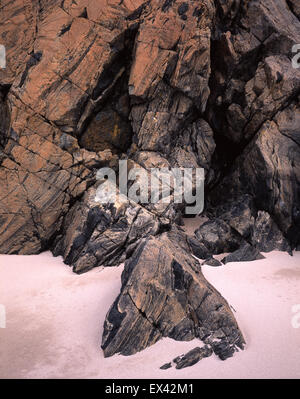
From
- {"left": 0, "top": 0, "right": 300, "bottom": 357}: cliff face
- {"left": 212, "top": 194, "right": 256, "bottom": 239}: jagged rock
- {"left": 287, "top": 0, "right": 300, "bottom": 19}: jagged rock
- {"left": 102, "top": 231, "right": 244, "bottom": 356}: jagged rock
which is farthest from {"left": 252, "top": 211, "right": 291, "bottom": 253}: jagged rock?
{"left": 287, "top": 0, "right": 300, "bottom": 19}: jagged rock

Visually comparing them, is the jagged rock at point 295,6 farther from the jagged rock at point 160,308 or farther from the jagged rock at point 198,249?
the jagged rock at point 160,308

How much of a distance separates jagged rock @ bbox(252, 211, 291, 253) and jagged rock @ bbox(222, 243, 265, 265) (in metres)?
0.40

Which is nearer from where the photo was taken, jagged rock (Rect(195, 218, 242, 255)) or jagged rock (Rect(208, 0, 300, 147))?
jagged rock (Rect(195, 218, 242, 255))

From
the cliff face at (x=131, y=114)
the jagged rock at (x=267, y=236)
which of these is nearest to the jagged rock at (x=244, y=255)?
the cliff face at (x=131, y=114)

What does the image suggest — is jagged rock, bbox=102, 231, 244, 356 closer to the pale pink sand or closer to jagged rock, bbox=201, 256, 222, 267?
the pale pink sand

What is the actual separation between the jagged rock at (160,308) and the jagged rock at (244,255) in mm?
2683

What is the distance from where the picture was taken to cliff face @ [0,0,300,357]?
9.29 metres

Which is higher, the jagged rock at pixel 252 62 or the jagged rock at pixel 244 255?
the jagged rock at pixel 252 62

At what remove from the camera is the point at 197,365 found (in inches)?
214

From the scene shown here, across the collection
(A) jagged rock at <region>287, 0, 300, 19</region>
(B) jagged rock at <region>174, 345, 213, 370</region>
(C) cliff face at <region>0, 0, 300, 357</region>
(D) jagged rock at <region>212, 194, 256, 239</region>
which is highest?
(A) jagged rock at <region>287, 0, 300, 19</region>

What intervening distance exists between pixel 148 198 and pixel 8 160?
475 centimetres

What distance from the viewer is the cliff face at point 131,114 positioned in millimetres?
9289

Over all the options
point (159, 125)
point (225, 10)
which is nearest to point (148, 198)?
point (159, 125)

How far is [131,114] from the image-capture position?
10.4 metres
